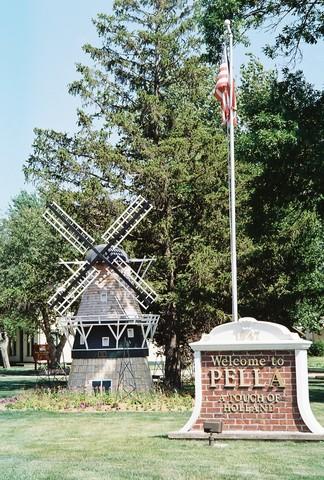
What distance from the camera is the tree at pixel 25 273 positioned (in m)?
42.0

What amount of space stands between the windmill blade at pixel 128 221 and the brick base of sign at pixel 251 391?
13907 mm

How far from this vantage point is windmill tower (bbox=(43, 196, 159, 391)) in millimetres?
28000

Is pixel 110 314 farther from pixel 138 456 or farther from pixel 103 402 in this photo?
pixel 138 456

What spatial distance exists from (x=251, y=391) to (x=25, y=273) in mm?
31296

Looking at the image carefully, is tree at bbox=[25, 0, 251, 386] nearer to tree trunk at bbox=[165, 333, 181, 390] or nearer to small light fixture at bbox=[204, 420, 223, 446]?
tree trunk at bbox=[165, 333, 181, 390]

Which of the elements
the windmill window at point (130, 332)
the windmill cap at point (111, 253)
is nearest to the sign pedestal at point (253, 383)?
the windmill window at point (130, 332)

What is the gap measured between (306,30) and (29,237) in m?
29.6

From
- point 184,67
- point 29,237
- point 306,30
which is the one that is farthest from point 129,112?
point 29,237

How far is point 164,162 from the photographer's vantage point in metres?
29.5

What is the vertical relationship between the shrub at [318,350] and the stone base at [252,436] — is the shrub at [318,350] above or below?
above

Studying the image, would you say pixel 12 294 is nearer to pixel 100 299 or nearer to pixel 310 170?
pixel 100 299

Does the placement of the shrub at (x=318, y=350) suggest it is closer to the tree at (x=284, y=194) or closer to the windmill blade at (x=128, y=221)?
the tree at (x=284, y=194)

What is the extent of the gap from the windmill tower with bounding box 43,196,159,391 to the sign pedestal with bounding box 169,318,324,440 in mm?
12864


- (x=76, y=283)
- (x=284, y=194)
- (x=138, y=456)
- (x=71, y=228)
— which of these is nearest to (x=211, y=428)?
(x=138, y=456)
